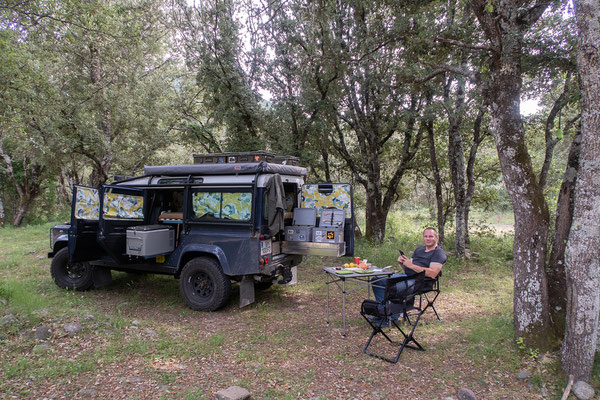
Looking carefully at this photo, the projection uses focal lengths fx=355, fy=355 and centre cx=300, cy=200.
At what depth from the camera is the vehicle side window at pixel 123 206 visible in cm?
602

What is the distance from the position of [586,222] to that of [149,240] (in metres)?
5.65

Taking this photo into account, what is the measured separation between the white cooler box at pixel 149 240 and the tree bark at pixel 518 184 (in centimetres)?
511

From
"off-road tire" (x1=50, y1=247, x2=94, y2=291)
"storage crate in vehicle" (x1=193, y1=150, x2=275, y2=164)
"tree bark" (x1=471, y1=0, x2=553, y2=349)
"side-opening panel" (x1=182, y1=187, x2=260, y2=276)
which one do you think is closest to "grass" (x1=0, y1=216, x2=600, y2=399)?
"off-road tire" (x1=50, y1=247, x2=94, y2=291)

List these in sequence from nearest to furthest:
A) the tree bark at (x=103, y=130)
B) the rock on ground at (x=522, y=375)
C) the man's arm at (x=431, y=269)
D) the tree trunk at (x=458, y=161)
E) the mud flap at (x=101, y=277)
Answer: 1. the rock on ground at (x=522, y=375)
2. the man's arm at (x=431, y=269)
3. the mud flap at (x=101, y=277)
4. the tree trunk at (x=458, y=161)
5. the tree bark at (x=103, y=130)

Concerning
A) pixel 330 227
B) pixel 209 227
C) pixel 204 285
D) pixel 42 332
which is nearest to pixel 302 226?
pixel 330 227

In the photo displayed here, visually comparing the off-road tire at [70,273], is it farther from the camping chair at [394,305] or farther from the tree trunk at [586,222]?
the tree trunk at [586,222]

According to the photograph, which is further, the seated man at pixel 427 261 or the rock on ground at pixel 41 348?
the seated man at pixel 427 261

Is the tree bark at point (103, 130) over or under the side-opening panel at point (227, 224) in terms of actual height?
over

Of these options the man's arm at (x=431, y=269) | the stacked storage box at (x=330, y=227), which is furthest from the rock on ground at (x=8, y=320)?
the man's arm at (x=431, y=269)

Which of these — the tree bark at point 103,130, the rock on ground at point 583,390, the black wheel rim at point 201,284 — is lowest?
the rock on ground at point 583,390

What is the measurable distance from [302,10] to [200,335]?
8.57m

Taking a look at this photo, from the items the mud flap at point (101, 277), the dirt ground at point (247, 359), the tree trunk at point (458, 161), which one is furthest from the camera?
the tree trunk at point (458, 161)

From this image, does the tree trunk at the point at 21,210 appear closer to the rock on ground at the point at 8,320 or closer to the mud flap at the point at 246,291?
the rock on ground at the point at 8,320

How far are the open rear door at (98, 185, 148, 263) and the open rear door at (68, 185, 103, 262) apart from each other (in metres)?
0.41
